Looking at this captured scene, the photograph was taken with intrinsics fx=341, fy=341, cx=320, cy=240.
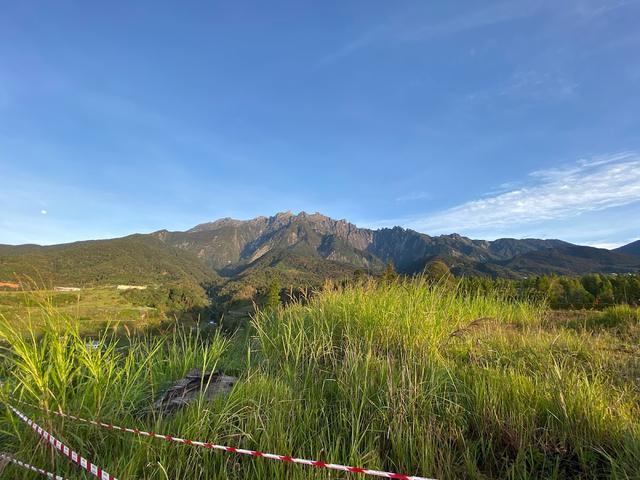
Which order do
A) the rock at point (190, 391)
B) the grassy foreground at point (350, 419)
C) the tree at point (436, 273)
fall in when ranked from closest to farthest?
the grassy foreground at point (350, 419) → the rock at point (190, 391) → the tree at point (436, 273)

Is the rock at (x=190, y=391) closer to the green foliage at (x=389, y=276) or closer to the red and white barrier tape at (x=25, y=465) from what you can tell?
the red and white barrier tape at (x=25, y=465)

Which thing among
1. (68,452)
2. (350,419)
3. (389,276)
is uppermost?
(389,276)

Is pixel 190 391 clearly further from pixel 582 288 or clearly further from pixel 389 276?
pixel 582 288

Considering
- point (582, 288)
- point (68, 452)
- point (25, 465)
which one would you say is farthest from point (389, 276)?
point (582, 288)

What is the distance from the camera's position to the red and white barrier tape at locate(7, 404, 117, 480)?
199 cm

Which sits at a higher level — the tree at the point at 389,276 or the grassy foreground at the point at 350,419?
the tree at the point at 389,276

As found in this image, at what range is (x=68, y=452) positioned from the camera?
2.22 meters

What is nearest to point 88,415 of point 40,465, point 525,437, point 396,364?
point 40,465

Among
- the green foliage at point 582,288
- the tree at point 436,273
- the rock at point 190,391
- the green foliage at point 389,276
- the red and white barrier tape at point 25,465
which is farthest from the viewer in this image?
the green foliage at point 582,288

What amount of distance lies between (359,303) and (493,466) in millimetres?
3185

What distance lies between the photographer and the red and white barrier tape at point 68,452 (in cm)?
199

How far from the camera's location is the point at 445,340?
16.4 ft

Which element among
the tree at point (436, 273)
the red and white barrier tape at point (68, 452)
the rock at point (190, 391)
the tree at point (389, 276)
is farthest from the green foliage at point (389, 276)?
the red and white barrier tape at point (68, 452)

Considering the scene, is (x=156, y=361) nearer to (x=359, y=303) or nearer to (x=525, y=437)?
(x=359, y=303)
